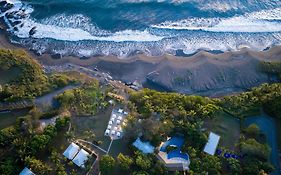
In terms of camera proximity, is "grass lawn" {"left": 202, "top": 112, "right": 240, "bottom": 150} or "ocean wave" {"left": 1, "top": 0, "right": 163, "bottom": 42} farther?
"ocean wave" {"left": 1, "top": 0, "right": 163, "bottom": 42}

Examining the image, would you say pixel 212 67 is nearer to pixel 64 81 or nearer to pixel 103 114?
pixel 103 114

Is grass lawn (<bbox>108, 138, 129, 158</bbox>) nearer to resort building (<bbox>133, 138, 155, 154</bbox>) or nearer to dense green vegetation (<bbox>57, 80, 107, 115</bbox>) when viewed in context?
resort building (<bbox>133, 138, 155, 154</bbox>)

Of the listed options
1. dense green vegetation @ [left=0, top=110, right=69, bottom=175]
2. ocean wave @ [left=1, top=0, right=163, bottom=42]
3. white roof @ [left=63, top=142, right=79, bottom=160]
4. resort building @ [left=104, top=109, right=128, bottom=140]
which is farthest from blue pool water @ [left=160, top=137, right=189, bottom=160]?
ocean wave @ [left=1, top=0, right=163, bottom=42]

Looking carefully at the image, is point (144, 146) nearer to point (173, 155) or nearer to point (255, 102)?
point (173, 155)

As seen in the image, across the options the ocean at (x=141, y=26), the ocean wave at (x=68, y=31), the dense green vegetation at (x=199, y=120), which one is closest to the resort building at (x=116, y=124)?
the dense green vegetation at (x=199, y=120)

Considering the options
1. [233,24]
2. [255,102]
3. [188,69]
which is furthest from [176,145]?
[233,24]

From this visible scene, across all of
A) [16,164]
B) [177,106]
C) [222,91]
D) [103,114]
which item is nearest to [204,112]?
[177,106]
